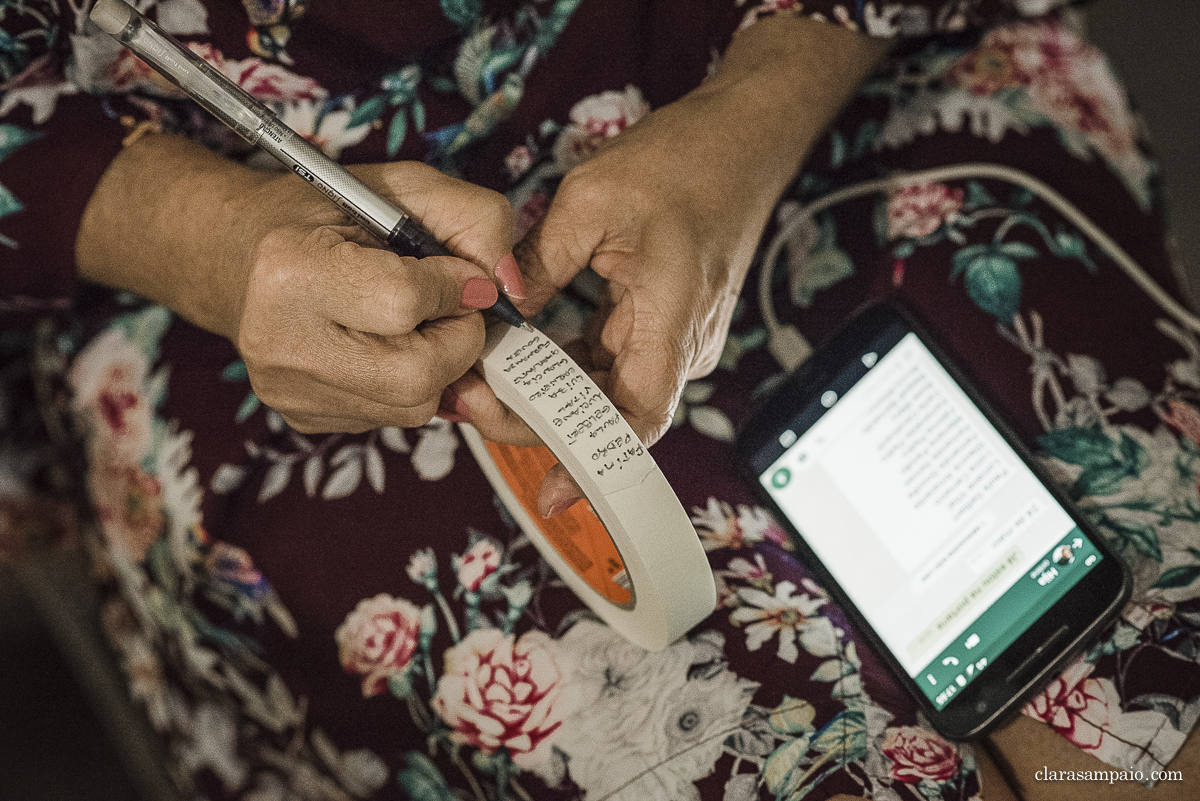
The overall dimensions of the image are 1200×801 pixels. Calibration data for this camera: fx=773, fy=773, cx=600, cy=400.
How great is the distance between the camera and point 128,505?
1.97 ft

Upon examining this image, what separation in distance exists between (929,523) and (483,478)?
30 cm

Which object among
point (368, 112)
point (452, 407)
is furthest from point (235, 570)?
point (368, 112)

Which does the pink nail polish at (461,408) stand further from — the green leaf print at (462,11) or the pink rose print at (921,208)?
the pink rose print at (921,208)

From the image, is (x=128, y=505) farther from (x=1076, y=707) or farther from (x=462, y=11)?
(x=1076, y=707)

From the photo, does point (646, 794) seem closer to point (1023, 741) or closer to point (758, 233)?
point (1023, 741)

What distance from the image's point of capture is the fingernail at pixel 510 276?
0.43 metres

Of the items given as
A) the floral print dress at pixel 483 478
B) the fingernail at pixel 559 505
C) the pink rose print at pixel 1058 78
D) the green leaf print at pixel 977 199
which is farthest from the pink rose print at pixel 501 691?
the pink rose print at pixel 1058 78

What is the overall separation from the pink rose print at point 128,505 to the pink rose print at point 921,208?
0.60 metres

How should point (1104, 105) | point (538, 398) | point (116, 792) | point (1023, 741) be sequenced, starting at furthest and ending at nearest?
point (116, 792) < point (1104, 105) < point (1023, 741) < point (538, 398)

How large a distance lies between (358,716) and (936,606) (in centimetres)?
40

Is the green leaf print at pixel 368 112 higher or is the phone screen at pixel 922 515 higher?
the green leaf print at pixel 368 112

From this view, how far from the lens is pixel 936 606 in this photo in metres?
0.50

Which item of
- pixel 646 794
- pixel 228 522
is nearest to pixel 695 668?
pixel 646 794

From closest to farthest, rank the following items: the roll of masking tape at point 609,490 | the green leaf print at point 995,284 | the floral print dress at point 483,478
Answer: the roll of masking tape at point 609,490, the floral print dress at point 483,478, the green leaf print at point 995,284
